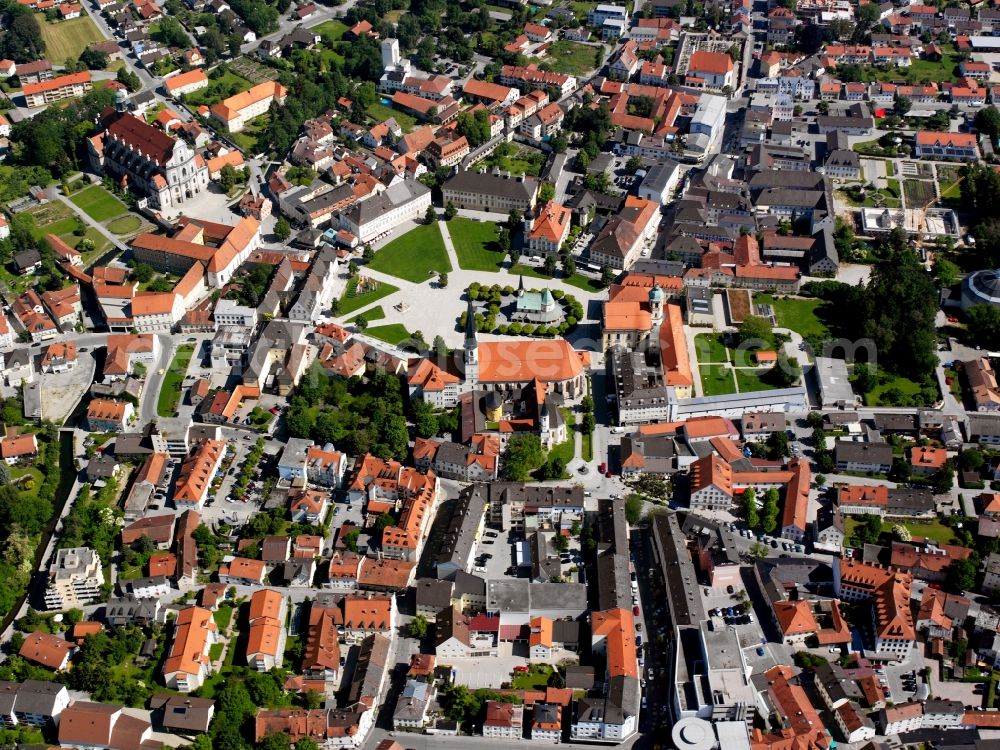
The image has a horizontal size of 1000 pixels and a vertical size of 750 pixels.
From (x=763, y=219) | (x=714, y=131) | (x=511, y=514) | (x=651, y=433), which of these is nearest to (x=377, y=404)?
(x=511, y=514)

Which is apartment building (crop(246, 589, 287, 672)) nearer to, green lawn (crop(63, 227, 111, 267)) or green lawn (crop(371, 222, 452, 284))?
green lawn (crop(371, 222, 452, 284))

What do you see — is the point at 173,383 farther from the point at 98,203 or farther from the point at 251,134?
the point at 251,134

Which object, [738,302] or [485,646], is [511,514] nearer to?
[485,646]

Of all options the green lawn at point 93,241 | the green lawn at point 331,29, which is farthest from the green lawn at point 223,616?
the green lawn at point 331,29

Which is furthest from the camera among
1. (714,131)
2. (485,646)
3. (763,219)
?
(714,131)

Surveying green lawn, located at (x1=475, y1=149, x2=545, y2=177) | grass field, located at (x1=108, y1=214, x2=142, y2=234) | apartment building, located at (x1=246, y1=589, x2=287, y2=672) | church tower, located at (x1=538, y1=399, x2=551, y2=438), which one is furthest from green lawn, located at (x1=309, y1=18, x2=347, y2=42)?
apartment building, located at (x1=246, y1=589, x2=287, y2=672)

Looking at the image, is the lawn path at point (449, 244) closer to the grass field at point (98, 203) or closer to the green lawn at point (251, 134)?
the green lawn at point (251, 134)
